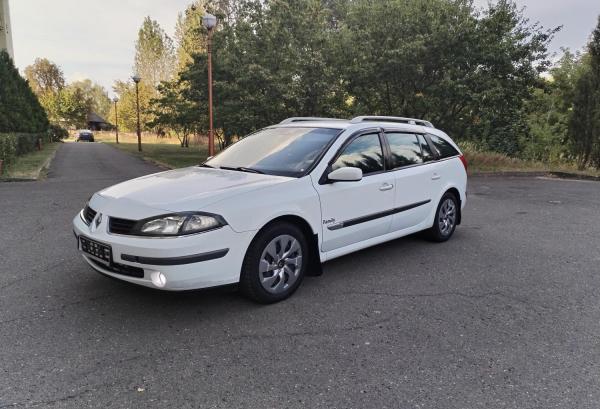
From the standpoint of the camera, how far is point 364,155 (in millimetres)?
4832

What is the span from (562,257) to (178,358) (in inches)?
189

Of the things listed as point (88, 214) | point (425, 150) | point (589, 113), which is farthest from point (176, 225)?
point (589, 113)

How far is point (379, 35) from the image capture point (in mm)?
15422

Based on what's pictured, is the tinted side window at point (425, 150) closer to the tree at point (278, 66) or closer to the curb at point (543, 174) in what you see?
the tree at point (278, 66)

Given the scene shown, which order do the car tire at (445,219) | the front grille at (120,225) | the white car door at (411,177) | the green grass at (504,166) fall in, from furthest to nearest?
1. the green grass at (504,166)
2. the car tire at (445,219)
3. the white car door at (411,177)
4. the front grille at (120,225)

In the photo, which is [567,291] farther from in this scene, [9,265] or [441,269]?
[9,265]

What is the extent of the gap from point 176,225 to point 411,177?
295cm

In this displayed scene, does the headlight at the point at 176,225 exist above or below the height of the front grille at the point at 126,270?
above

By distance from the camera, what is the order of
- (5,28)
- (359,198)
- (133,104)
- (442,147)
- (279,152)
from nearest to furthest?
1. (359,198)
2. (279,152)
3. (442,147)
4. (5,28)
5. (133,104)

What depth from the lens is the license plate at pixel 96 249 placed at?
11.6ft

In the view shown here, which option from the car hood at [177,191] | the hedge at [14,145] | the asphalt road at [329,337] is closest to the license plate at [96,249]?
the car hood at [177,191]

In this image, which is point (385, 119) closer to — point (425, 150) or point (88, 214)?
point (425, 150)

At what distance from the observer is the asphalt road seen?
2.68 meters

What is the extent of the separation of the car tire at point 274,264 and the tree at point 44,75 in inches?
4326
